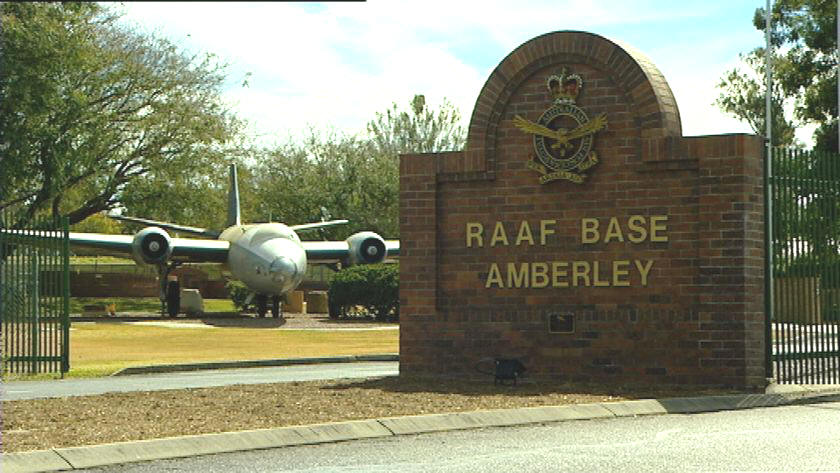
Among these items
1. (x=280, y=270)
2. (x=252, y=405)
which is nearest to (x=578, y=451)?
(x=252, y=405)

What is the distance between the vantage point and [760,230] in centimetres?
1541

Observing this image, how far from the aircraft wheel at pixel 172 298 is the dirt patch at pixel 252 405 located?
94.5 feet

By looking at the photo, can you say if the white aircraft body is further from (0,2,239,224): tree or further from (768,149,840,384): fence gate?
(768,149,840,384): fence gate

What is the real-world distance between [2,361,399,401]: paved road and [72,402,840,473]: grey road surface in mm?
5306

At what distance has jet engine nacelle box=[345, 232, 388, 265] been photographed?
48406 millimetres

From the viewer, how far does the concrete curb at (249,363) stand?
21219 mm

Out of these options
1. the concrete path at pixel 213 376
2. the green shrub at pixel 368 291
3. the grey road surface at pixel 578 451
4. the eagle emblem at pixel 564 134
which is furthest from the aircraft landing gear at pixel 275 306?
the grey road surface at pixel 578 451

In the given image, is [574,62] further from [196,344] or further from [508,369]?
[196,344]

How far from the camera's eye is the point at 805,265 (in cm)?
1611

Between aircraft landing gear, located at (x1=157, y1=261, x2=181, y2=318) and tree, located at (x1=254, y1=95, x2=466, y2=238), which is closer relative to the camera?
aircraft landing gear, located at (x1=157, y1=261, x2=181, y2=318)

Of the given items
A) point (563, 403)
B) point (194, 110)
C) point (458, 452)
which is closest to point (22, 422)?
point (458, 452)

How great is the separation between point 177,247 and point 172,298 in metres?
A: 1.68

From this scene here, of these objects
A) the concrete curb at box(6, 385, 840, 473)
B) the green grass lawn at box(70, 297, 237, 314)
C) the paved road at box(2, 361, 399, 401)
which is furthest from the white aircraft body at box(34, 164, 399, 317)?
the concrete curb at box(6, 385, 840, 473)

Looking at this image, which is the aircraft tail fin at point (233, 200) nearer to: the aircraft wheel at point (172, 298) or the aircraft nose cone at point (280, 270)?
the aircraft wheel at point (172, 298)
